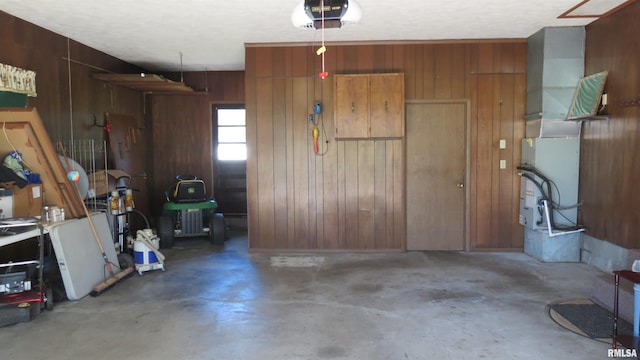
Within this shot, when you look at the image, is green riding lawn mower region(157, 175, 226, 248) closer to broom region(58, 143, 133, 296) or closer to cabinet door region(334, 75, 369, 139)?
broom region(58, 143, 133, 296)

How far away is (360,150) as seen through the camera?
20.3 feet

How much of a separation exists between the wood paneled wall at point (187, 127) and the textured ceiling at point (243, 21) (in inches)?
69.5

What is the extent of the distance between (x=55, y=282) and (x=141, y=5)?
2938 mm

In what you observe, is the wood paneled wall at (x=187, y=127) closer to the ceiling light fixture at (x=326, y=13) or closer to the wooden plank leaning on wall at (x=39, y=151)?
the wooden plank leaning on wall at (x=39, y=151)

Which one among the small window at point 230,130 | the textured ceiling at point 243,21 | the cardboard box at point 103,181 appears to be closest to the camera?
the textured ceiling at point 243,21

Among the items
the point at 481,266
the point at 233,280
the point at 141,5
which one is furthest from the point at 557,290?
the point at 141,5

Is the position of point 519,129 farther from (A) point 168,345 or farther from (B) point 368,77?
(A) point 168,345

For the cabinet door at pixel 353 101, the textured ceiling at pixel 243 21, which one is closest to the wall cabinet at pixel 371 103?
the cabinet door at pixel 353 101

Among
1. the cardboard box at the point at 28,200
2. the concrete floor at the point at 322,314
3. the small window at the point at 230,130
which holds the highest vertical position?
the small window at the point at 230,130

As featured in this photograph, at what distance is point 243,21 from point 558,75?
12.5 ft

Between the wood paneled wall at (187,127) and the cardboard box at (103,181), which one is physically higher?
the wood paneled wall at (187,127)

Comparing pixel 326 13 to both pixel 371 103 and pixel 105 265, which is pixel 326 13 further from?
pixel 105 265

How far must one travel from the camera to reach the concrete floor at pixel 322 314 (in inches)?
128

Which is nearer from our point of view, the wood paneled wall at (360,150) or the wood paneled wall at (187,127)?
the wood paneled wall at (360,150)
